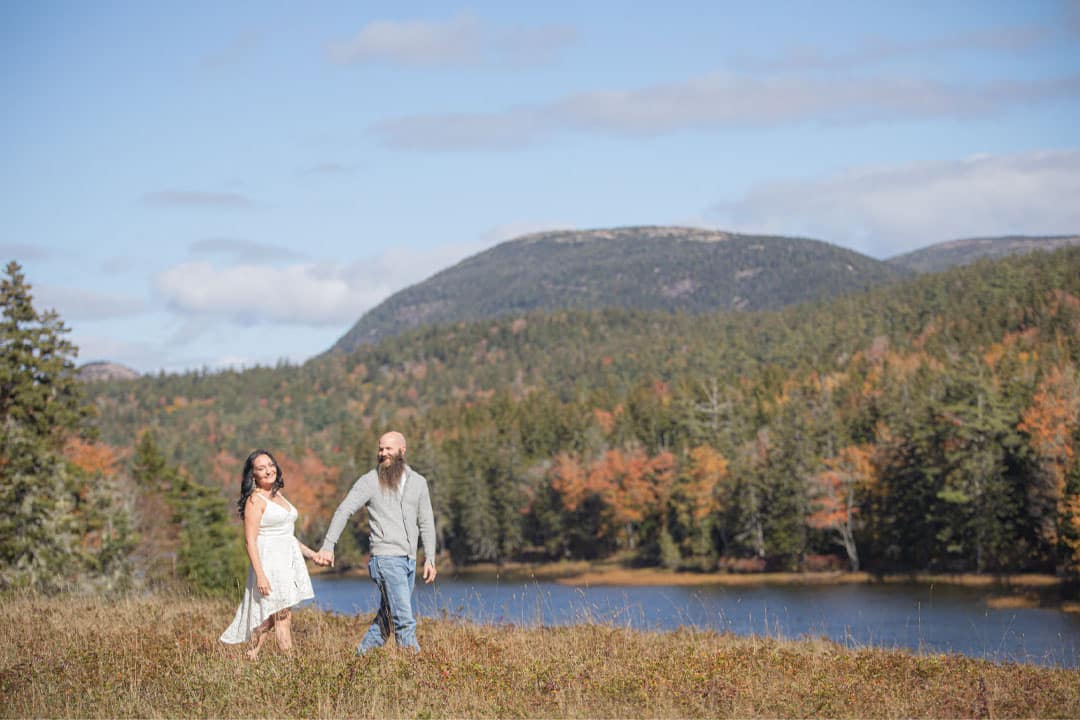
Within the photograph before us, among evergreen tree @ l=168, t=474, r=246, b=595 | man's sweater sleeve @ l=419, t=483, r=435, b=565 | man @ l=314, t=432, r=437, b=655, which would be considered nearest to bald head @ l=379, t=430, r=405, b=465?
man @ l=314, t=432, r=437, b=655

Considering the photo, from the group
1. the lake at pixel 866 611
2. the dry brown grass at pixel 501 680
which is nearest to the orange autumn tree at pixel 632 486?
the lake at pixel 866 611

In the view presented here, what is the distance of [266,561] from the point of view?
29.6 feet

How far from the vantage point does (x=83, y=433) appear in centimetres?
5116

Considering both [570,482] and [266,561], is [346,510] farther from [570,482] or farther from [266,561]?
[570,482]

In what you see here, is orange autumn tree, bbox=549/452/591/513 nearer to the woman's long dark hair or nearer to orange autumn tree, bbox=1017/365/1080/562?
orange autumn tree, bbox=1017/365/1080/562

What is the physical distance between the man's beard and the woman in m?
0.85

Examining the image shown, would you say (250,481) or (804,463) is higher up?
(250,481)

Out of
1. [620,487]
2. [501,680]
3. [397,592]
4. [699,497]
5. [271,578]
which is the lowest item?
[699,497]

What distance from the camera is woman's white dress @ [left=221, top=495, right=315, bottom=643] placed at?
903 centimetres

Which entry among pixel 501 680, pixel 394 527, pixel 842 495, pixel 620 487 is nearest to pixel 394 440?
pixel 394 527

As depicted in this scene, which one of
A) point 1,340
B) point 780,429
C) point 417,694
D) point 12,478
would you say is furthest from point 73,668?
point 780,429

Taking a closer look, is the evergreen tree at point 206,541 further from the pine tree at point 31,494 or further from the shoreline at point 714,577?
the shoreline at point 714,577

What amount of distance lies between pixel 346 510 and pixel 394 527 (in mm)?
459

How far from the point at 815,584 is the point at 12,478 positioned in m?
44.2
